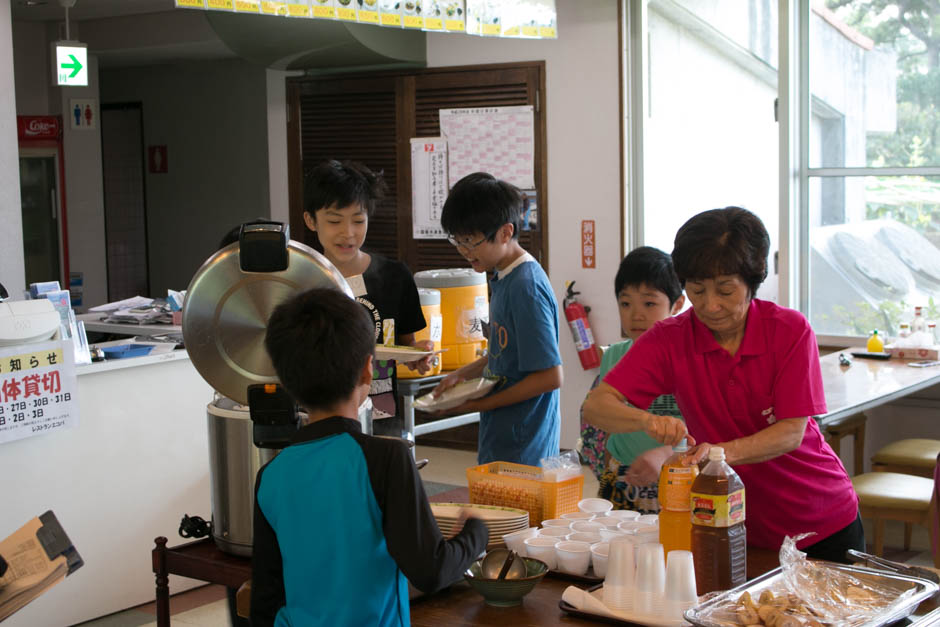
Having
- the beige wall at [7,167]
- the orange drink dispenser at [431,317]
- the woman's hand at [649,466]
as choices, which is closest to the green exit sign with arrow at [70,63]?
the beige wall at [7,167]

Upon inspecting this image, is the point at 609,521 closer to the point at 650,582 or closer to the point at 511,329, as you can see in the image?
the point at 650,582

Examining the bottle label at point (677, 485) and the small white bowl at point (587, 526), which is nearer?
the bottle label at point (677, 485)

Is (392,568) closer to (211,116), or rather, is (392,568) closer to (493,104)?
(493,104)

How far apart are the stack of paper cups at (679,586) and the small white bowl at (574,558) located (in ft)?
0.82

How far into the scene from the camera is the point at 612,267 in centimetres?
591

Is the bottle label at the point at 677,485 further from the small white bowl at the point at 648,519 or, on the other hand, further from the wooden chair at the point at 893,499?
the wooden chair at the point at 893,499

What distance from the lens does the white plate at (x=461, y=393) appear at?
2.73 meters

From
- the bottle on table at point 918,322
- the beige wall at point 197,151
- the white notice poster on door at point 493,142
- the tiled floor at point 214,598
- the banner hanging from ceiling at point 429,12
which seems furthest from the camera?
the beige wall at point 197,151

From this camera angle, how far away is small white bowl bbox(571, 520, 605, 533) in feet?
6.59

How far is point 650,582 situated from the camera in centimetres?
167

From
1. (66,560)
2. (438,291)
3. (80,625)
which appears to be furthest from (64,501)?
(66,560)

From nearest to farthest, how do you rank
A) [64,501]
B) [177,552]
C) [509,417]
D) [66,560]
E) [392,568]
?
1. [392,568]
2. [66,560]
3. [177,552]
4. [509,417]
5. [64,501]

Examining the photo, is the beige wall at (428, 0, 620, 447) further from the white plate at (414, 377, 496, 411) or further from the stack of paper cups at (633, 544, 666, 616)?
the stack of paper cups at (633, 544, 666, 616)

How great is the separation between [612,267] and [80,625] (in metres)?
3.43
